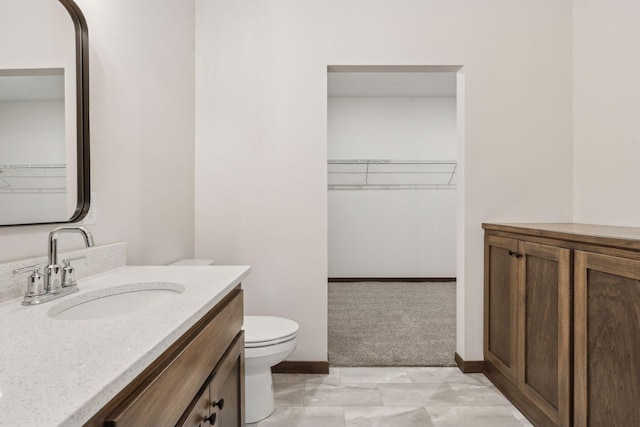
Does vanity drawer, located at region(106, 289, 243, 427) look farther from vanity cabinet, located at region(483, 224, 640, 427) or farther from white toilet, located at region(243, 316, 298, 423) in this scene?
vanity cabinet, located at region(483, 224, 640, 427)

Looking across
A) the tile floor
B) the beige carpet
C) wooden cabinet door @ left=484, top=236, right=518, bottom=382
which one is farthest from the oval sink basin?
wooden cabinet door @ left=484, top=236, right=518, bottom=382

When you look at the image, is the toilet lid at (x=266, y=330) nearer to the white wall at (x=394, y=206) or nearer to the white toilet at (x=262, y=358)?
the white toilet at (x=262, y=358)

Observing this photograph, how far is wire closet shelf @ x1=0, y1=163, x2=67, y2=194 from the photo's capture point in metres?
1.02

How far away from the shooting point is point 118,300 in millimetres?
1144

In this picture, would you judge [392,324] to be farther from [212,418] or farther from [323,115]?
[212,418]

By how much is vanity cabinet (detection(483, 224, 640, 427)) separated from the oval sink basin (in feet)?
4.81

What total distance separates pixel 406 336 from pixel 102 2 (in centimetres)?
279

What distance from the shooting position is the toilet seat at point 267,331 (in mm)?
1709

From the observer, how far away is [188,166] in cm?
224

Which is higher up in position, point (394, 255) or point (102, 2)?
point (102, 2)

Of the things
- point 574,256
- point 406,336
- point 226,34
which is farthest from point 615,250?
point 226,34

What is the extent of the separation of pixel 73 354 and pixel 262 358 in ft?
3.99

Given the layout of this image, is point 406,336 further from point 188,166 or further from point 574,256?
point 188,166

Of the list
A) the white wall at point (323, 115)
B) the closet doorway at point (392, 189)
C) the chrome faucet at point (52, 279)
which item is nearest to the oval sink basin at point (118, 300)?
the chrome faucet at point (52, 279)
